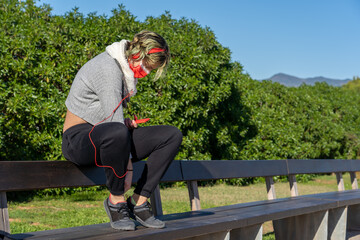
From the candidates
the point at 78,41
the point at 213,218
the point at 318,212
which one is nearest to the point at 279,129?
the point at 78,41

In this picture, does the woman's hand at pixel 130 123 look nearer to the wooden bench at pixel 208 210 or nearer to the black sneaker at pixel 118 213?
the wooden bench at pixel 208 210

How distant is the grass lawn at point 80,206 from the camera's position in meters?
5.99

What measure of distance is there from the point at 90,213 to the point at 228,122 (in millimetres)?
5806

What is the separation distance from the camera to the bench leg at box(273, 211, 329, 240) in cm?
448

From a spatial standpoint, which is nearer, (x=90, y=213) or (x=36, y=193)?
(x=90, y=213)

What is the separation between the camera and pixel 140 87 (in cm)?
855

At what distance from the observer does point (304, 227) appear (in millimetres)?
4621

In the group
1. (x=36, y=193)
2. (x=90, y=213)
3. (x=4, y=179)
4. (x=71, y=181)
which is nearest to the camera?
(x=4, y=179)

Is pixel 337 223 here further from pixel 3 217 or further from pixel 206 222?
pixel 3 217

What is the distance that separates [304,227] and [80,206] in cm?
391

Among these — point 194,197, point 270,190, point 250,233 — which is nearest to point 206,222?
point 250,233

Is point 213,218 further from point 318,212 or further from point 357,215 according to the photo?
point 357,215

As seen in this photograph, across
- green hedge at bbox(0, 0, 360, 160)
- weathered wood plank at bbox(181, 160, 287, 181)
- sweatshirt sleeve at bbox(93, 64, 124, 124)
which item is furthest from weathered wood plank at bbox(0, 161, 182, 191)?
green hedge at bbox(0, 0, 360, 160)

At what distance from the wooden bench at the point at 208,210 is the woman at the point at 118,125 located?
0.14 meters
